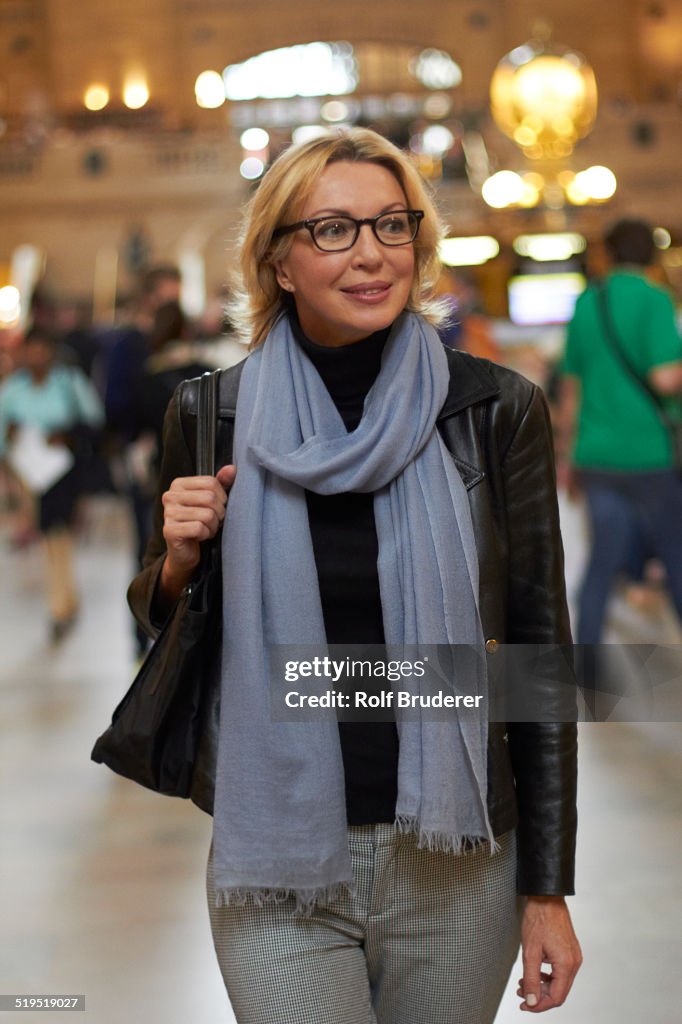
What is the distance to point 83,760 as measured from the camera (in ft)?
15.7

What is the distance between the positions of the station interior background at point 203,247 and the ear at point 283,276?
247mm

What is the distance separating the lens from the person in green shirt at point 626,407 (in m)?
4.51

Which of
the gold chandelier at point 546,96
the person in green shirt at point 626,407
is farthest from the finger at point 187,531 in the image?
the gold chandelier at point 546,96

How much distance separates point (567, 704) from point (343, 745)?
0.28 m

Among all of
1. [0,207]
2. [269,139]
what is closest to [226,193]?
[269,139]

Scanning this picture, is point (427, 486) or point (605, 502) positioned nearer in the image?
point (427, 486)

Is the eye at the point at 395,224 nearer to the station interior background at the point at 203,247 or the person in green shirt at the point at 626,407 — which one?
the station interior background at the point at 203,247

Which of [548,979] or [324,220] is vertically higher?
[324,220]

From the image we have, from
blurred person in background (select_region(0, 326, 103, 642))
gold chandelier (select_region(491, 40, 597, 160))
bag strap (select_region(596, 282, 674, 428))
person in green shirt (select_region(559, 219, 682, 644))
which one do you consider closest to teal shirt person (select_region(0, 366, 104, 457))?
blurred person in background (select_region(0, 326, 103, 642))

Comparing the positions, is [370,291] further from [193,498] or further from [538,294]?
[538,294]

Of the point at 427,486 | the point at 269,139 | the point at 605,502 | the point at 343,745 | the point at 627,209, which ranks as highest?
the point at 269,139

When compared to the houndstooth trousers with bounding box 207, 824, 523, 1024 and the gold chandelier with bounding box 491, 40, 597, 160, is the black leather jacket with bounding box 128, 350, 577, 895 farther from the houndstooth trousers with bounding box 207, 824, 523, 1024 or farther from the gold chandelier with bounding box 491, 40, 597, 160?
the gold chandelier with bounding box 491, 40, 597, 160

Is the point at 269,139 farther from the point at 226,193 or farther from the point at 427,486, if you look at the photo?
the point at 427,486

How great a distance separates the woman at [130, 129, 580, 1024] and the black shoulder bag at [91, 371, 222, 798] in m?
0.04
